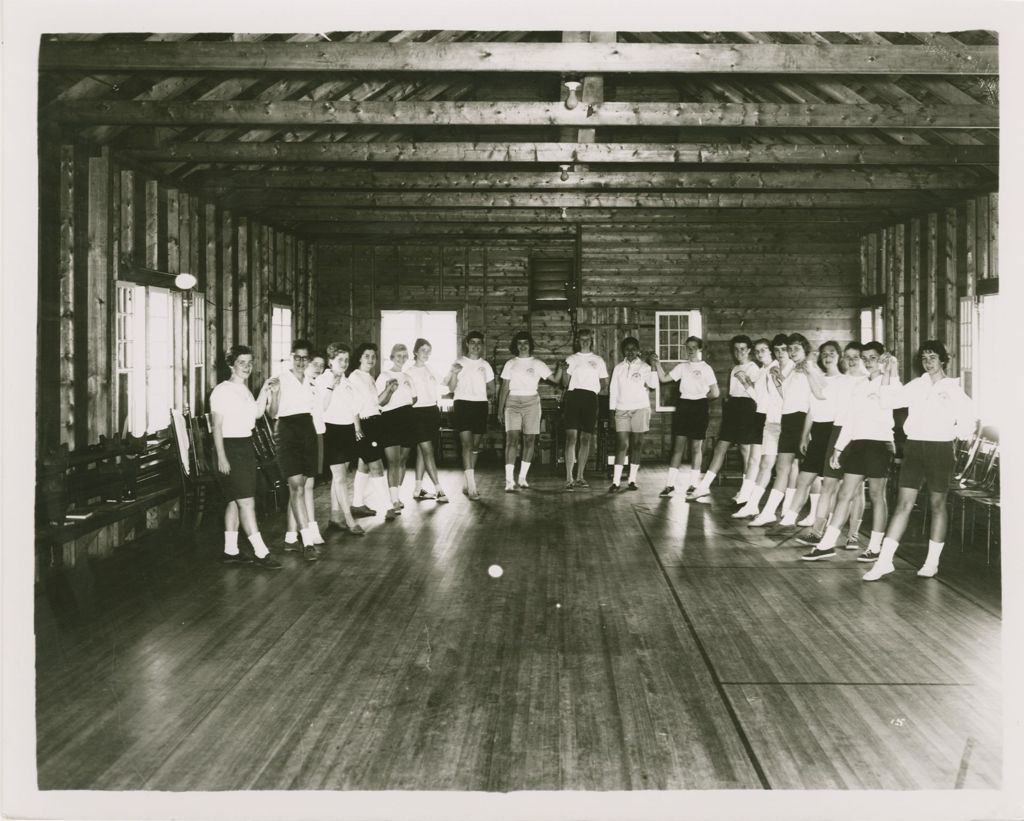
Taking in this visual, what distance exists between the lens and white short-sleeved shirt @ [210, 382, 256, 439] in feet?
21.9

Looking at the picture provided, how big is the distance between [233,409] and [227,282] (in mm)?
5575

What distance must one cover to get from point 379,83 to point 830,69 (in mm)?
5639

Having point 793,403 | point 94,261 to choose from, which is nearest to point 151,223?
point 94,261

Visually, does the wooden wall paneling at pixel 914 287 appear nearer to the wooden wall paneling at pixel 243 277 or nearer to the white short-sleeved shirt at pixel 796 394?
the white short-sleeved shirt at pixel 796 394

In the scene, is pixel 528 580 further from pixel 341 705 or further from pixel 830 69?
pixel 830 69

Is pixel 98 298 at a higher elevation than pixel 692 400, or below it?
higher

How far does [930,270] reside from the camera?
11969mm

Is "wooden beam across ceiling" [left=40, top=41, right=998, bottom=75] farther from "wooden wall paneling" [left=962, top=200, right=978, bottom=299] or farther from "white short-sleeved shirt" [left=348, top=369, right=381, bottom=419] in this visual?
"wooden wall paneling" [left=962, top=200, right=978, bottom=299]

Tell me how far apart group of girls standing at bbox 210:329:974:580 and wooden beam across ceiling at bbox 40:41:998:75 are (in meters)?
2.06

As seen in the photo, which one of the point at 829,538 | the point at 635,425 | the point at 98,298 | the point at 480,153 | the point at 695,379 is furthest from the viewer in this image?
the point at 635,425

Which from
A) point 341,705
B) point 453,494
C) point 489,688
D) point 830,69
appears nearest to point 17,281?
point 341,705

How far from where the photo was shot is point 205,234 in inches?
440

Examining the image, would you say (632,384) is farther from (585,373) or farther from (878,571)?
(878,571)

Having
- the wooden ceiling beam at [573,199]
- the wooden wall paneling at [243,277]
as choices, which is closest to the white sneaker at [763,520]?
the wooden ceiling beam at [573,199]
